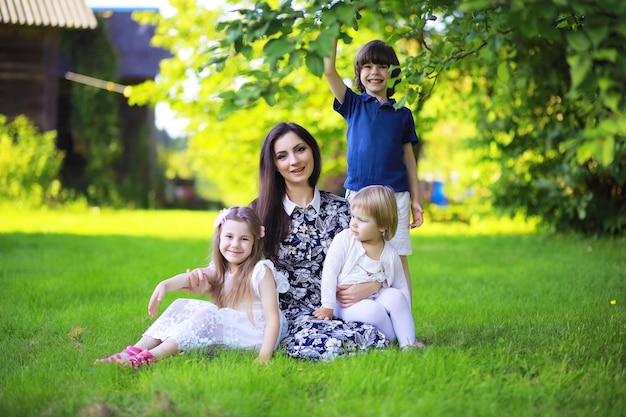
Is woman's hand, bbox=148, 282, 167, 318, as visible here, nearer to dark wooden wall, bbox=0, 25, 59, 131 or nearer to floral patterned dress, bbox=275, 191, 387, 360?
floral patterned dress, bbox=275, 191, 387, 360

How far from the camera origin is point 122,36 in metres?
22.3

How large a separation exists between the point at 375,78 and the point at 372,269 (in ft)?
3.54

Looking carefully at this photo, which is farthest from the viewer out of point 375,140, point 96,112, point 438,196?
point 438,196

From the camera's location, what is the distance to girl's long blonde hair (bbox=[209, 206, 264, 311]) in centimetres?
369

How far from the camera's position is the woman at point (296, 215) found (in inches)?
158

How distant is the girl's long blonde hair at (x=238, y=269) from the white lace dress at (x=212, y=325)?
0.15 ft

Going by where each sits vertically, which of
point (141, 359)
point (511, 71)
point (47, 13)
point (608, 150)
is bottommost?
point (141, 359)

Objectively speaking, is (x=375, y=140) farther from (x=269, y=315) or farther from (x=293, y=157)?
(x=269, y=315)

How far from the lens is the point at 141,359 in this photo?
132 inches

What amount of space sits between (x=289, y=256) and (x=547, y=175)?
21.4 feet

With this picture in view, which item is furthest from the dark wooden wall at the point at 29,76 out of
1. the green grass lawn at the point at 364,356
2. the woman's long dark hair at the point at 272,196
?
the woman's long dark hair at the point at 272,196

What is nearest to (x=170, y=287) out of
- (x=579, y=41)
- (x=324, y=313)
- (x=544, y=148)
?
(x=324, y=313)

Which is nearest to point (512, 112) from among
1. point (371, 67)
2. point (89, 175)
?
point (371, 67)

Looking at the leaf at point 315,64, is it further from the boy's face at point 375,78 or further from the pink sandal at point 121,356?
the pink sandal at point 121,356
